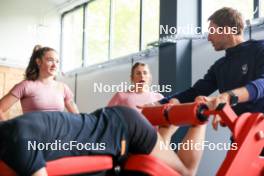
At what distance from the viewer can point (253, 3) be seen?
372 centimetres

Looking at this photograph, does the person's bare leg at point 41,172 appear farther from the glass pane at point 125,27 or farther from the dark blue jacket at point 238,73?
the glass pane at point 125,27

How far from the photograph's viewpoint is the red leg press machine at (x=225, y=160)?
1.23 metres

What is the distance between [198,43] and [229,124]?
2.79m

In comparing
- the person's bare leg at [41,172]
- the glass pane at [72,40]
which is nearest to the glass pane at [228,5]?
the person's bare leg at [41,172]

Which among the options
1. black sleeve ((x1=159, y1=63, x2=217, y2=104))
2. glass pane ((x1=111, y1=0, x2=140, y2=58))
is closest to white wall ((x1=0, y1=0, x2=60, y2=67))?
glass pane ((x1=111, y1=0, x2=140, y2=58))

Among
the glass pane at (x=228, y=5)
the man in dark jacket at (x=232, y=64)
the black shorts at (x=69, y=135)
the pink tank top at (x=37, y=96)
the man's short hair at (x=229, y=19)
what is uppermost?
the glass pane at (x=228, y=5)

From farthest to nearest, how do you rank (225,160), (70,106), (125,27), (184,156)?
1. (125,27)
2. (70,106)
3. (184,156)
4. (225,160)

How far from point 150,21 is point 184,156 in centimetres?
369

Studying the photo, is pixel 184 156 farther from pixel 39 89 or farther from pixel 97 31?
pixel 97 31

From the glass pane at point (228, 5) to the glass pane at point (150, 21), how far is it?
0.81 meters

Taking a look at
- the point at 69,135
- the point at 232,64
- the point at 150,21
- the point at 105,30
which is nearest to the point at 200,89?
the point at 232,64

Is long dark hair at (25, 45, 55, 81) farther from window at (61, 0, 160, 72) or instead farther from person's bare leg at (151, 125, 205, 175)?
window at (61, 0, 160, 72)

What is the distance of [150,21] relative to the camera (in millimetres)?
4992

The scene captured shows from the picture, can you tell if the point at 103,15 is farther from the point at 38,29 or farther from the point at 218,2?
the point at 218,2
